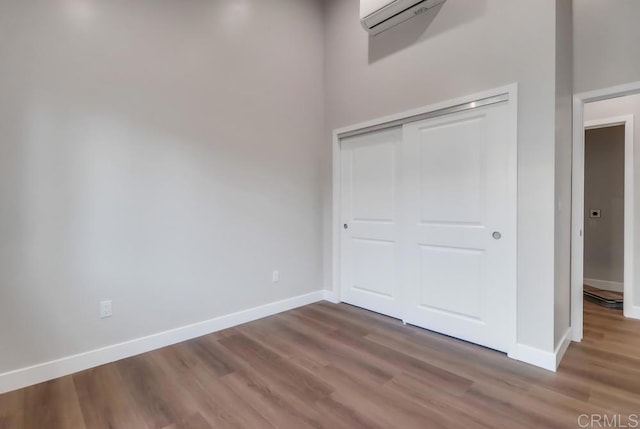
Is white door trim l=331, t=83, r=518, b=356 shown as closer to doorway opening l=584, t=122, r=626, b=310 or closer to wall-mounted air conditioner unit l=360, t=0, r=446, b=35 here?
wall-mounted air conditioner unit l=360, t=0, r=446, b=35

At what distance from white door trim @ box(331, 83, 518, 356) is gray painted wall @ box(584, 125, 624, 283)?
9.93 feet

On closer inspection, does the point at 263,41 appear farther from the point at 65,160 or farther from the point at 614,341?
the point at 614,341

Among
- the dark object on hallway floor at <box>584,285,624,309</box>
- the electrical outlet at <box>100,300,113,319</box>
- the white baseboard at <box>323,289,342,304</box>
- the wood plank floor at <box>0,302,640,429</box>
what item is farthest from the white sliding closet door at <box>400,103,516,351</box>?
the electrical outlet at <box>100,300,113,319</box>

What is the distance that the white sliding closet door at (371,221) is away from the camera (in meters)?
3.13

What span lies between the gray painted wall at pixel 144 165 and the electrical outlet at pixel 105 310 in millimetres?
39

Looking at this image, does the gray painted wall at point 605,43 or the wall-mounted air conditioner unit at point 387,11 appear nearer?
the gray painted wall at point 605,43

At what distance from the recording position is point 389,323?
3014 millimetres

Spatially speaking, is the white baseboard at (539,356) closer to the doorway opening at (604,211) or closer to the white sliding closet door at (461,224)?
the white sliding closet door at (461,224)

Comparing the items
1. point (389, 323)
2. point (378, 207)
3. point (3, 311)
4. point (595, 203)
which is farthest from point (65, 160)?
point (595, 203)

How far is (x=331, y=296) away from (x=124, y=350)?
2139 millimetres

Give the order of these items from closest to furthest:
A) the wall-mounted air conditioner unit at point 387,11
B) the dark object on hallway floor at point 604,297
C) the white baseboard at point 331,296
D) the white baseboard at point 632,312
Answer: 1. the wall-mounted air conditioner unit at point 387,11
2. the white baseboard at point 632,312
3. the dark object on hallway floor at point 604,297
4. the white baseboard at point 331,296

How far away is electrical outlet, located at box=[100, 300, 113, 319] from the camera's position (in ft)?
7.57

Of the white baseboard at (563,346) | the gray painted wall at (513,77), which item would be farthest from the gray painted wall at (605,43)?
the white baseboard at (563,346)

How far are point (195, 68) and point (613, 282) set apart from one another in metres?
5.79
